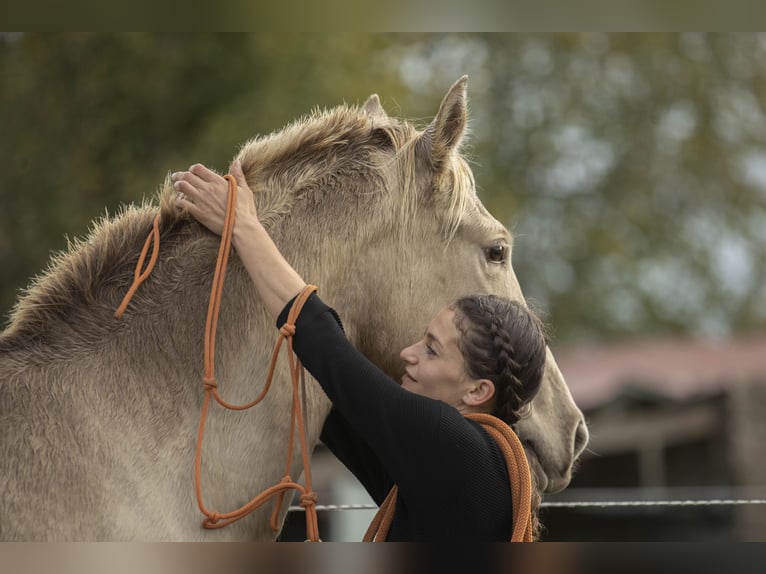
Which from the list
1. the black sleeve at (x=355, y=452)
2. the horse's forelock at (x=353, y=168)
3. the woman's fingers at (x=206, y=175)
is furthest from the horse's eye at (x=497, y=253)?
the woman's fingers at (x=206, y=175)

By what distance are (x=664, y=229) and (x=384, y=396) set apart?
1873 cm

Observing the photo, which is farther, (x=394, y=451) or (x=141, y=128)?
(x=141, y=128)

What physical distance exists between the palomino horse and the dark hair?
206 millimetres

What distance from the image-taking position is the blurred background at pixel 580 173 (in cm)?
1153

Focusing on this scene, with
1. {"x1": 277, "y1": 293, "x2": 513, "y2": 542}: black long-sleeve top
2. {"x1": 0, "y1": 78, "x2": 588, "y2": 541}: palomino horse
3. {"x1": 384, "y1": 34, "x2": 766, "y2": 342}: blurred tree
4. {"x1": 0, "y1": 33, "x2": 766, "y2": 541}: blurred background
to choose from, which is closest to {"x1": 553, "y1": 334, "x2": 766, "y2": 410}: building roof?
{"x1": 0, "y1": 33, "x2": 766, "y2": 541}: blurred background

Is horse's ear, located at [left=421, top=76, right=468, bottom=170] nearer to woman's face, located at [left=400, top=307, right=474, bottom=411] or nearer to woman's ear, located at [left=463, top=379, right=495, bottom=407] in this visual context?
woman's face, located at [left=400, top=307, right=474, bottom=411]

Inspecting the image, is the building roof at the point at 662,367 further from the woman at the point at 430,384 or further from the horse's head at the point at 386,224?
the woman at the point at 430,384

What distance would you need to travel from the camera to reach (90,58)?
500 inches

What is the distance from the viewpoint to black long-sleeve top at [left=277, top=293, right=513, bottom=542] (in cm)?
214

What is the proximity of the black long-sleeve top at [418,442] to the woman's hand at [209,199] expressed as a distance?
1.13 feet

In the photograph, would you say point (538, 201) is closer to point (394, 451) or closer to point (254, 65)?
point (254, 65)

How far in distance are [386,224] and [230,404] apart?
2.14ft

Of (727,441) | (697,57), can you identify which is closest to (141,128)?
(727,441)

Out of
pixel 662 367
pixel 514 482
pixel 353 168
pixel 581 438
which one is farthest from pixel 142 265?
pixel 662 367
